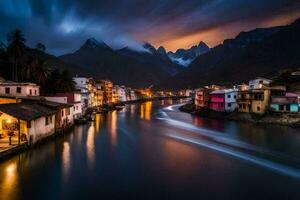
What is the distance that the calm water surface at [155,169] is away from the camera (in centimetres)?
1934

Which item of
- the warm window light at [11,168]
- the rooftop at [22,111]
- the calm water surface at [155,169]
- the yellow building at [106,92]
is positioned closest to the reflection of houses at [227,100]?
the calm water surface at [155,169]

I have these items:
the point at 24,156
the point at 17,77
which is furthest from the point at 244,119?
the point at 17,77

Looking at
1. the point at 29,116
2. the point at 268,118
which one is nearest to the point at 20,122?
the point at 29,116

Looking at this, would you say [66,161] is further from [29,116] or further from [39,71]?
[39,71]

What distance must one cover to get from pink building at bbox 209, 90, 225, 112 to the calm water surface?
1156 inches

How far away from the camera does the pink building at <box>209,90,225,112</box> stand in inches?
2806

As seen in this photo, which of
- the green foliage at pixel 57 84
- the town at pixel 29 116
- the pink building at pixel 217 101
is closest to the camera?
the town at pixel 29 116

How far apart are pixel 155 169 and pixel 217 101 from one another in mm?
52771

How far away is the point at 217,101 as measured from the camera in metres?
74.2

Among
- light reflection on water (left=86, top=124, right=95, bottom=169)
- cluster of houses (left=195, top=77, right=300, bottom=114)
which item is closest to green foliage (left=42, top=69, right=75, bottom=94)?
light reflection on water (left=86, top=124, right=95, bottom=169)

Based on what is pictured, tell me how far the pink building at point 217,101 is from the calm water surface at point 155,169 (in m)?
29.4

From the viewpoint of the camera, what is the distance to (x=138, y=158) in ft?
97.4

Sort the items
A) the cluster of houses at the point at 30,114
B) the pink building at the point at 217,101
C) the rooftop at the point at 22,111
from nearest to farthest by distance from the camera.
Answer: the rooftop at the point at 22,111 < the cluster of houses at the point at 30,114 < the pink building at the point at 217,101

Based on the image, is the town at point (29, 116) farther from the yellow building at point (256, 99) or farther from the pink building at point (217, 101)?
the yellow building at point (256, 99)
